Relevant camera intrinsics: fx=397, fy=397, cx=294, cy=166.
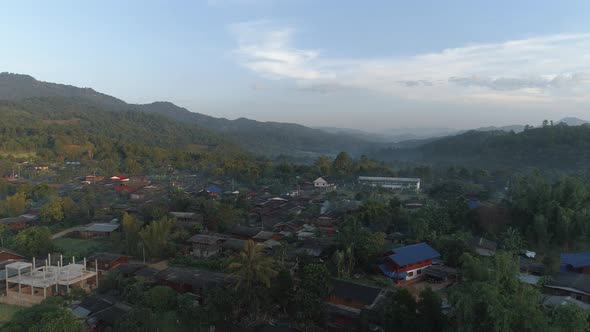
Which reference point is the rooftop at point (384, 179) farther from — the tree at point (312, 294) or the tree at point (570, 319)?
the tree at point (570, 319)

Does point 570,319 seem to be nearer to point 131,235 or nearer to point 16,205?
point 131,235

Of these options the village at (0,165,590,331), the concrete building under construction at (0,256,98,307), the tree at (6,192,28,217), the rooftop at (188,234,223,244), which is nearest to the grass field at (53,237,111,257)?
the village at (0,165,590,331)

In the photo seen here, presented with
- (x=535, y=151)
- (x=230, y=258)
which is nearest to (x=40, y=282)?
(x=230, y=258)

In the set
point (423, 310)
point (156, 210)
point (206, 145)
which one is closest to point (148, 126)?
point (206, 145)

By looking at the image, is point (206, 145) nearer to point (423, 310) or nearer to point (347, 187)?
point (347, 187)

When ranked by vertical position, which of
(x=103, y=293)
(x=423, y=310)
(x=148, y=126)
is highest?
(x=148, y=126)

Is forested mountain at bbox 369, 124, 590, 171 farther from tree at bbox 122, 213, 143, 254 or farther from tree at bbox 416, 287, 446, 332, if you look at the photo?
tree at bbox 122, 213, 143, 254
